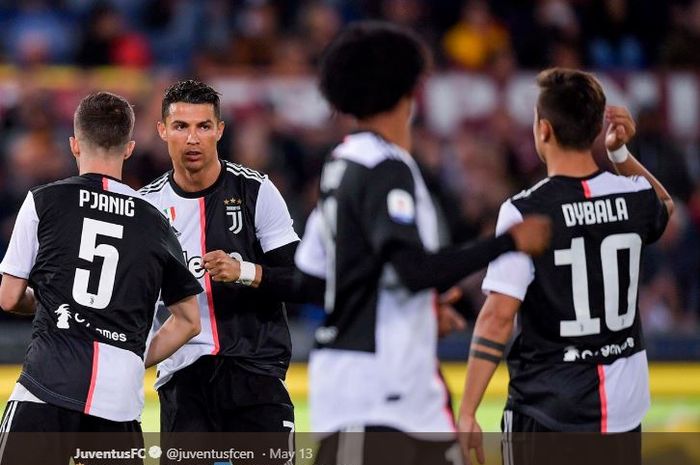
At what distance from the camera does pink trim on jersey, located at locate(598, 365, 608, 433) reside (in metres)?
4.61

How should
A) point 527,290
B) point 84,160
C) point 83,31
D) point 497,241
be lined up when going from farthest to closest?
1. point 83,31
2. point 84,160
3. point 527,290
4. point 497,241

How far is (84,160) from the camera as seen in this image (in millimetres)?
4934

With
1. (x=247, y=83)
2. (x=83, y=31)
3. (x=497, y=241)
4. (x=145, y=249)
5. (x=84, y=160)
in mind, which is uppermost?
(x=83, y=31)

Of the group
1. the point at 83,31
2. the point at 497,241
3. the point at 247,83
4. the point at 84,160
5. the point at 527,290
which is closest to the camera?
the point at 497,241

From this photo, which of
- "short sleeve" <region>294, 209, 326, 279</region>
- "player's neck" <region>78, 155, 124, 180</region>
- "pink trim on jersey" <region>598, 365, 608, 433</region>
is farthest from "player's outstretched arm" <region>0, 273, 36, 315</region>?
"pink trim on jersey" <region>598, 365, 608, 433</region>

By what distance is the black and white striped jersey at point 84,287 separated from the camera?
4.76 metres

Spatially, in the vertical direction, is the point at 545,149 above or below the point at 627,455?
above

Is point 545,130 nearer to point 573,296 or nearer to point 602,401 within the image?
point 573,296

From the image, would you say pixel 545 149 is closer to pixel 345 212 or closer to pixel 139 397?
pixel 345 212

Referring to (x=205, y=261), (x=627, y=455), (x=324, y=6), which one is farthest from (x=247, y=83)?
(x=627, y=455)

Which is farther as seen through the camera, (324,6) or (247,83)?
(324,6)

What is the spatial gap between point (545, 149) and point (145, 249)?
1.59 m

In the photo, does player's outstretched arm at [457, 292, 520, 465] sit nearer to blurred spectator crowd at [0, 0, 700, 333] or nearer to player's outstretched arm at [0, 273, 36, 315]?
player's outstretched arm at [0, 273, 36, 315]

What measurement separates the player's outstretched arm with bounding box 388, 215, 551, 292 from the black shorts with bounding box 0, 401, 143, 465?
171cm
